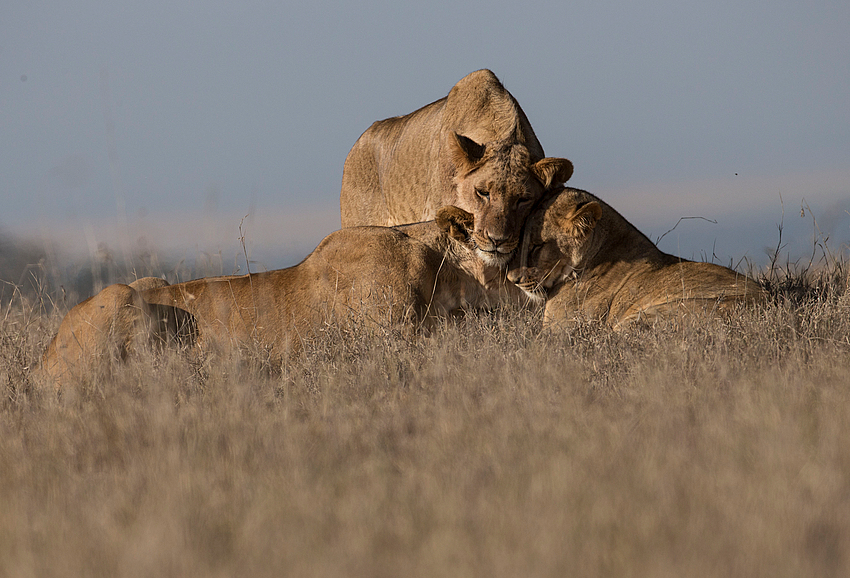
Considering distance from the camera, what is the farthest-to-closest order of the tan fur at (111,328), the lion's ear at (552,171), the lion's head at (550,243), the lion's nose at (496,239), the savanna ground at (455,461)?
the lion's ear at (552,171)
the lion's head at (550,243)
the lion's nose at (496,239)
the tan fur at (111,328)
the savanna ground at (455,461)

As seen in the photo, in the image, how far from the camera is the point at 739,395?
3305 millimetres

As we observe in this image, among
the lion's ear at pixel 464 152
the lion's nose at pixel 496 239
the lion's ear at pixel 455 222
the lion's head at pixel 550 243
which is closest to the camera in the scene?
the lion's ear at pixel 455 222

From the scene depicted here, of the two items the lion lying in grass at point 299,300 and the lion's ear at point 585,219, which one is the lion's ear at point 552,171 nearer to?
the lion's ear at point 585,219

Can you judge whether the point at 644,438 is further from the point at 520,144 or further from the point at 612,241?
the point at 520,144

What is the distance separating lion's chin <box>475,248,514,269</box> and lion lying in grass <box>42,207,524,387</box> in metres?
0.04

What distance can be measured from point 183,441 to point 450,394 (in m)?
1.11

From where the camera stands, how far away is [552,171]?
18.4 ft

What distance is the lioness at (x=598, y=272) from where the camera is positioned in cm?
534

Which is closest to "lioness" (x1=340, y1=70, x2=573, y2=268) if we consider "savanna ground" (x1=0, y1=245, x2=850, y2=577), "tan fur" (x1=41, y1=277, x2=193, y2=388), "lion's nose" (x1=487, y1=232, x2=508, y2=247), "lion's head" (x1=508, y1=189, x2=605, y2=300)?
"lion's nose" (x1=487, y1=232, x2=508, y2=247)

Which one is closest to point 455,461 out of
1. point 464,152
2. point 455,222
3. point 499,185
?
point 455,222

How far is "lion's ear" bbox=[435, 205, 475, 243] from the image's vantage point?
517 cm

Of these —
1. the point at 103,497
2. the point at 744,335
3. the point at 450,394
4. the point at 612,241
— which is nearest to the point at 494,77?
the point at 612,241

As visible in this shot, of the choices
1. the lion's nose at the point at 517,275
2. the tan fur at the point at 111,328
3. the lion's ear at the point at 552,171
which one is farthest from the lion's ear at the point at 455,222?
the tan fur at the point at 111,328

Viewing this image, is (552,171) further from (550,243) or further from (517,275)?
(517,275)
